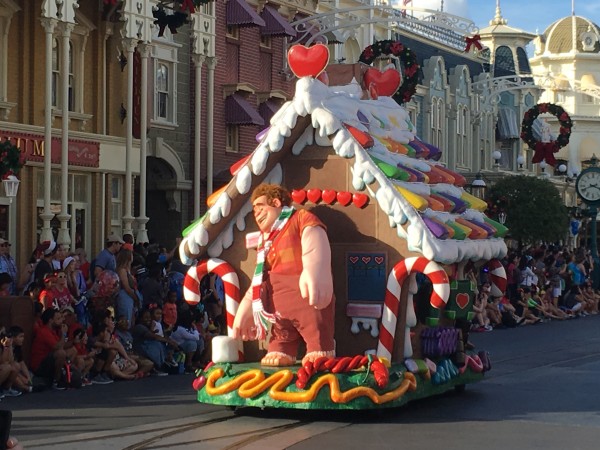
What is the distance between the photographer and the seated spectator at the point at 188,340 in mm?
17250

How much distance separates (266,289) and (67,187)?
1331cm

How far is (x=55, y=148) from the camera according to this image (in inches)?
984

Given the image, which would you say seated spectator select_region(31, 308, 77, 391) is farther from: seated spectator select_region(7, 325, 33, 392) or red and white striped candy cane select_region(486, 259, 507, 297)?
red and white striped candy cane select_region(486, 259, 507, 297)

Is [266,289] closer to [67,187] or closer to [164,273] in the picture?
[164,273]

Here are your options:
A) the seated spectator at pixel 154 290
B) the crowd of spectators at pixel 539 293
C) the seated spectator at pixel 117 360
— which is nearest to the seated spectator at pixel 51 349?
the seated spectator at pixel 117 360

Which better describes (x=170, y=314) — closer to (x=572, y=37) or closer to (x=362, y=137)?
(x=362, y=137)

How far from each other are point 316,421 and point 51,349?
4.24m

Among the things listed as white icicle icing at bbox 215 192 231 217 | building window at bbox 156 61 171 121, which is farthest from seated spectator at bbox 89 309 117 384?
building window at bbox 156 61 171 121

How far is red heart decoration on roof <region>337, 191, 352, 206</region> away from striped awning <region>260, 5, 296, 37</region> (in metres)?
21.5

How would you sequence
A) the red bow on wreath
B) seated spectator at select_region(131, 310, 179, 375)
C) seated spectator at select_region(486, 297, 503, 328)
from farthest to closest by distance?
1. the red bow on wreath
2. seated spectator at select_region(486, 297, 503, 328)
3. seated spectator at select_region(131, 310, 179, 375)

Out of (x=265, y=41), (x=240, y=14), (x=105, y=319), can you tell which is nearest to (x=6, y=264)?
(x=105, y=319)

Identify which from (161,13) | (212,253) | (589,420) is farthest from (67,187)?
(589,420)

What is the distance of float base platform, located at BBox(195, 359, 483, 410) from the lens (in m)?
11.6

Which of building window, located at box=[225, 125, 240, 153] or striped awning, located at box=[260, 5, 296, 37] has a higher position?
striped awning, located at box=[260, 5, 296, 37]
